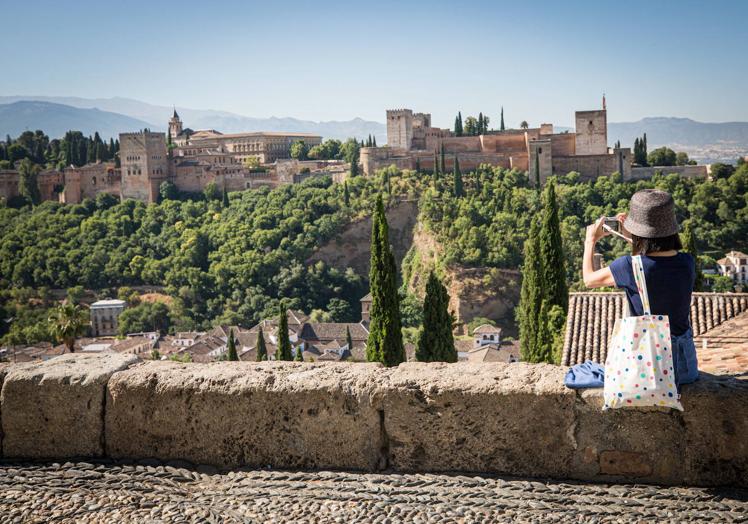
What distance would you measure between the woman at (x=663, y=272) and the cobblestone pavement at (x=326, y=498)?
0.55 meters

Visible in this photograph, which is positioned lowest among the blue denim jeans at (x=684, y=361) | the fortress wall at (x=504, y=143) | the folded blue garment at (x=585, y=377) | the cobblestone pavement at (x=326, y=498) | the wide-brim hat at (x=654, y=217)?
the cobblestone pavement at (x=326, y=498)

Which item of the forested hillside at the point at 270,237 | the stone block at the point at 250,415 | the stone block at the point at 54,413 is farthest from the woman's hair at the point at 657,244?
the forested hillside at the point at 270,237

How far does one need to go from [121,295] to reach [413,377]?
53441mm

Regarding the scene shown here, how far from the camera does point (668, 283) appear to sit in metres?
3.32

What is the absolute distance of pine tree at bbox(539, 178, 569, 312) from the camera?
58.7 feet

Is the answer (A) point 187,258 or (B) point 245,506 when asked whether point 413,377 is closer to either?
(B) point 245,506

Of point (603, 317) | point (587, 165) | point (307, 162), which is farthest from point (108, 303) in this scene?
point (603, 317)

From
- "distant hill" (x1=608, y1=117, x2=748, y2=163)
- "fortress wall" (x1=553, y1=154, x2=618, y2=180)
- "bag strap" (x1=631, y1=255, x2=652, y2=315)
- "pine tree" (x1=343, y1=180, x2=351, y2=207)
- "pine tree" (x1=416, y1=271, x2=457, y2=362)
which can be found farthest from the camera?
"distant hill" (x1=608, y1=117, x2=748, y2=163)

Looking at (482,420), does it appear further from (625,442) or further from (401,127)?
(401,127)

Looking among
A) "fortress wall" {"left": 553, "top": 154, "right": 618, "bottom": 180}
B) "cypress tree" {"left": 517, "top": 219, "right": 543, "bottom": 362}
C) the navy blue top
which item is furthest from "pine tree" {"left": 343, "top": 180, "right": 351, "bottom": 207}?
the navy blue top

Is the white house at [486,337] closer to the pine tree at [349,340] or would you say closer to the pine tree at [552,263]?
the pine tree at [349,340]

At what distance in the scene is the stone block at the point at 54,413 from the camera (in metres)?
4.04

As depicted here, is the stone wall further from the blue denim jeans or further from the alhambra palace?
the blue denim jeans

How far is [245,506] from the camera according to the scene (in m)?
3.44
